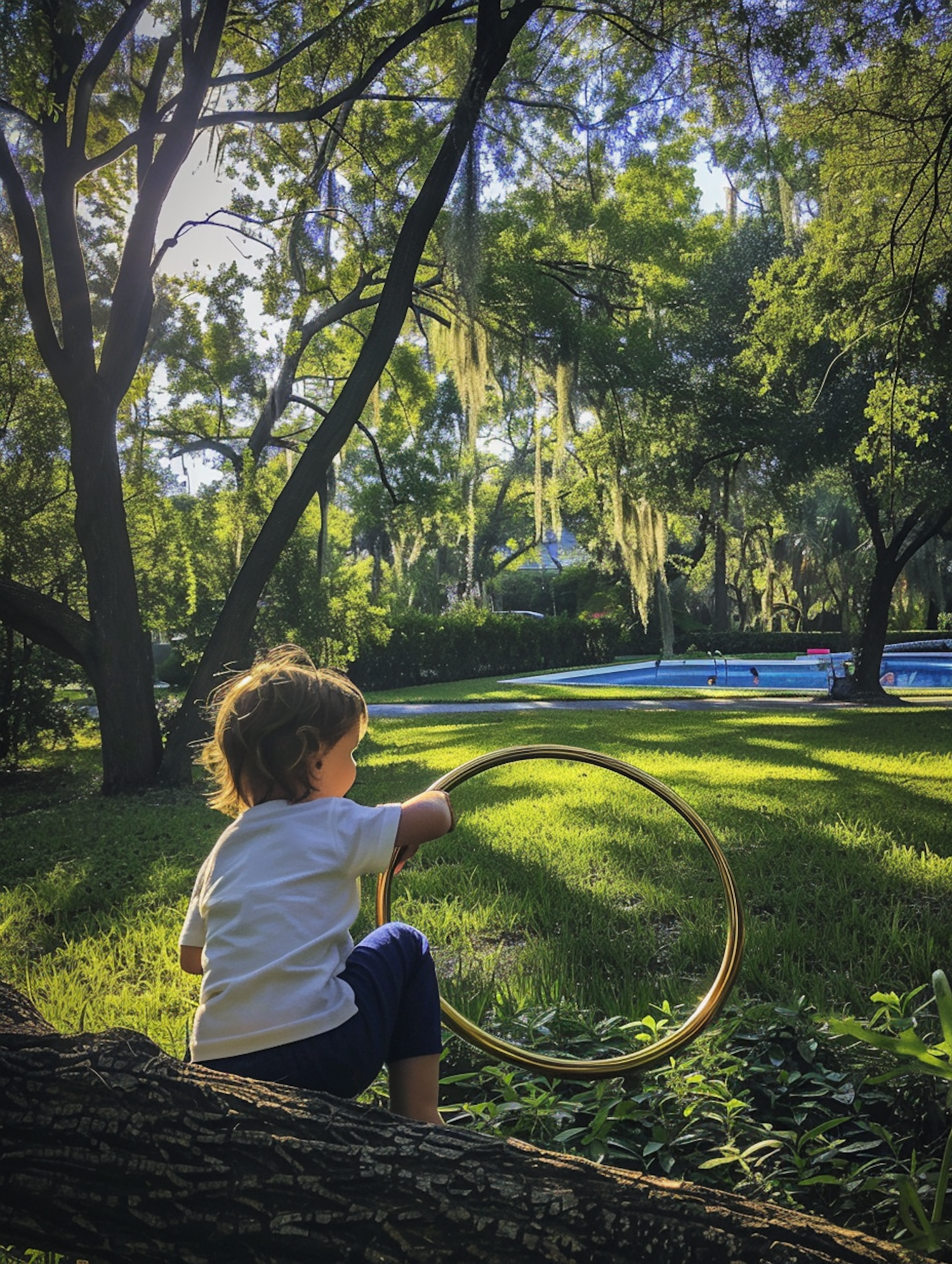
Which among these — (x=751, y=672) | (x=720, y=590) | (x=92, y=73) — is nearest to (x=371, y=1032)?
(x=92, y=73)

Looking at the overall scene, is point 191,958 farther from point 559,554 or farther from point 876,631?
point 559,554

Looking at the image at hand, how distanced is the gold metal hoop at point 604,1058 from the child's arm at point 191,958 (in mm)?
381

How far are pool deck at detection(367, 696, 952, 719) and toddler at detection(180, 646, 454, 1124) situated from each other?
28.7ft

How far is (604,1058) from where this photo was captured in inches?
81.7

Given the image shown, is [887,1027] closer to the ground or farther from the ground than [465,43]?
closer to the ground

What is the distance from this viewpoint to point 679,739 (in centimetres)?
760

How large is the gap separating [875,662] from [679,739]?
519 centimetres

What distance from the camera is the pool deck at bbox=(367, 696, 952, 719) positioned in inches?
419

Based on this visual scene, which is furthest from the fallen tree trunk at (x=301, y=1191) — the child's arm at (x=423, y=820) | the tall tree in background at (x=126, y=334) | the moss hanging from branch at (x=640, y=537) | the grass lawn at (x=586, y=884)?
the moss hanging from branch at (x=640, y=537)

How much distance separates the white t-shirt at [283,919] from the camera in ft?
4.43

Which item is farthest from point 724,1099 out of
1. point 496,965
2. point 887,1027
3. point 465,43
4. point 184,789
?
point 465,43

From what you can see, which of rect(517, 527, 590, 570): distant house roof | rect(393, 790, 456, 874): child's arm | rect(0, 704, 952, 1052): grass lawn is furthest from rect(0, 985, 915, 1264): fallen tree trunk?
rect(517, 527, 590, 570): distant house roof

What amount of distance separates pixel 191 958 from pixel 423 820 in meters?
0.55

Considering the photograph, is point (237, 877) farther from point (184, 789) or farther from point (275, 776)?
point (184, 789)
